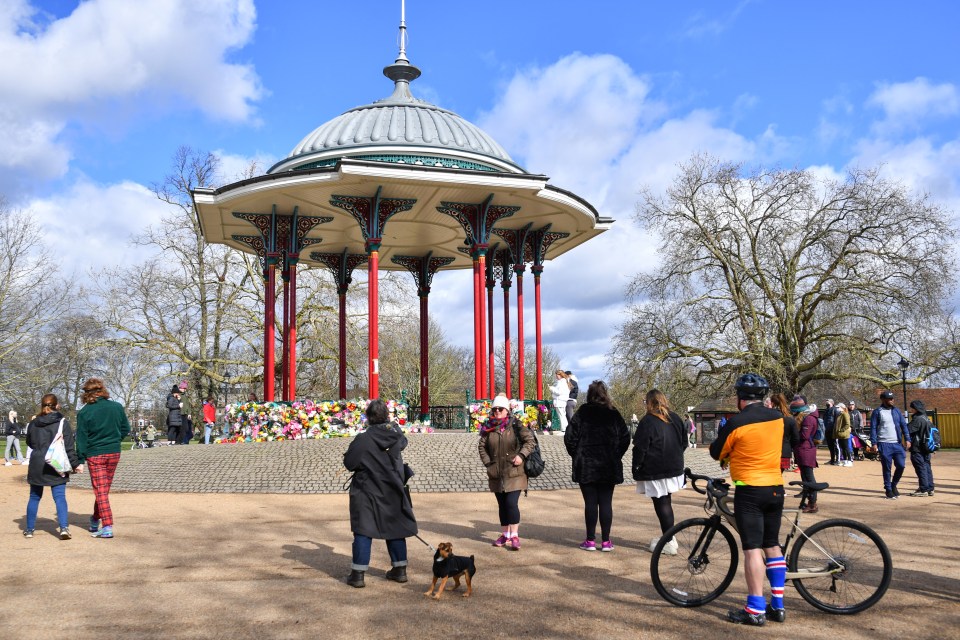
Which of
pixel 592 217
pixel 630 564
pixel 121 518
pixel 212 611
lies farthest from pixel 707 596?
pixel 592 217

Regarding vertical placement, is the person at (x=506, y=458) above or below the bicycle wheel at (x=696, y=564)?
above

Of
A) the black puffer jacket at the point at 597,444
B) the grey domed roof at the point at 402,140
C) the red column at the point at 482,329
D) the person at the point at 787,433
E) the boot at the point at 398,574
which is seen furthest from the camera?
the grey domed roof at the point at 402,140

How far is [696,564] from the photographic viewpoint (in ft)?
17.9

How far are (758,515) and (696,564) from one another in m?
0.79

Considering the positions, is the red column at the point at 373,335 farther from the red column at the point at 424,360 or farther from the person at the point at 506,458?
the person at the point at 506,458

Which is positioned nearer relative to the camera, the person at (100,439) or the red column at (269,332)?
the person at (100,439)

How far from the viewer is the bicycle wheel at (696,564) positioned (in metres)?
5.41

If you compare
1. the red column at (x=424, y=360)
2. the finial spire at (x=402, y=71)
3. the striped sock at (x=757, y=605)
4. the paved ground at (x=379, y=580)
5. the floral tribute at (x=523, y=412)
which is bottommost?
the paved ground at (x=379, y=580)

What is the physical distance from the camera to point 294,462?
47.7 ft

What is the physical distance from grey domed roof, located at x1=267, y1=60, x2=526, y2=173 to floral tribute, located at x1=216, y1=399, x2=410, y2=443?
284 inches

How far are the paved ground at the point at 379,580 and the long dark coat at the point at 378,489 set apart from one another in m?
0.50

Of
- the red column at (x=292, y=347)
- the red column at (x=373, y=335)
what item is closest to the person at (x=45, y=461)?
the red column at (x=373, y=335)

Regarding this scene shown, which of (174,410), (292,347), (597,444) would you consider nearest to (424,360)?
(292,347)

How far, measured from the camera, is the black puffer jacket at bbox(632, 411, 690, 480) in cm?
700
